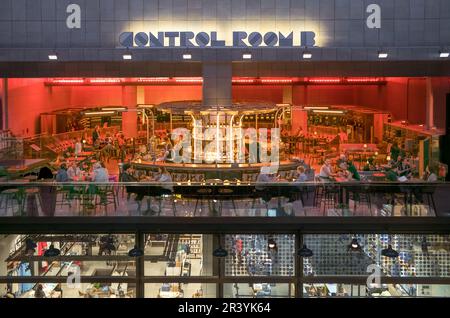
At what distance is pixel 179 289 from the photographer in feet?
59.5

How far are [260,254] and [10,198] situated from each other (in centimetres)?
521

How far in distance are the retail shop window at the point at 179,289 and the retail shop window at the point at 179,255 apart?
0.23 meters

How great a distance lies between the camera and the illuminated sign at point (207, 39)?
78.5 feet

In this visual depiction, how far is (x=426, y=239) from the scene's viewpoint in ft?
59.0

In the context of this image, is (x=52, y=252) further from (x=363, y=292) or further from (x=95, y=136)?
(x=95, y=136)

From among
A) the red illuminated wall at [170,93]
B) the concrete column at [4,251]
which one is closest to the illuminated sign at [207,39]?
the concrete column at [4,251]

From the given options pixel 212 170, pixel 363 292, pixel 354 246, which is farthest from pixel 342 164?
pixel 363 292

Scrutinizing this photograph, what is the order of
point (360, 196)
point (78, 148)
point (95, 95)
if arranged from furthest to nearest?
point (95, 95) → point (78, 148) → point (360, 196)

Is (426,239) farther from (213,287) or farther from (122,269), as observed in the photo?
(122,269)

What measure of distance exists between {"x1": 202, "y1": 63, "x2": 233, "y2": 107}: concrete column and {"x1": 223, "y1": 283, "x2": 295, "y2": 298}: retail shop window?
7347mm

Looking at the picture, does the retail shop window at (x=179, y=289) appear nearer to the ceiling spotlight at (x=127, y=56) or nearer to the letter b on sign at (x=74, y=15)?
the ceiling spotlight at (x=127, y=56)

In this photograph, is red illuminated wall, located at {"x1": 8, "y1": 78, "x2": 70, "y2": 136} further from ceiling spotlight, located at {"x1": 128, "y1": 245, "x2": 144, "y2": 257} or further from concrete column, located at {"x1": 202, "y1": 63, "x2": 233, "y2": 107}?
Result: ceiling spotlight, located at {"x1": 128, "y1": 245, "x2": 144, "y2": 257}

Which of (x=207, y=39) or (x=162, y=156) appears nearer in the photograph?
(x=162, y=156)

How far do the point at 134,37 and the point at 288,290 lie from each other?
9.19 m
